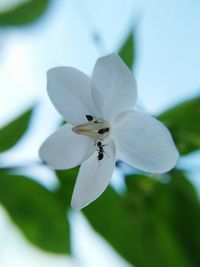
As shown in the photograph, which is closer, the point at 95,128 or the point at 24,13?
the point at 95,128

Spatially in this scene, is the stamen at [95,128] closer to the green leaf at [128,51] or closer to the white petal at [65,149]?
the white petal at [65,149]

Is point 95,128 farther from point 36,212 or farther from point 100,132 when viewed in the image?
point 36,212

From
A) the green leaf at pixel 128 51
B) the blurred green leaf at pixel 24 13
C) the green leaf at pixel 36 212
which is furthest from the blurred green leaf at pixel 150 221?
the blurred green leaf at pixel 24 13

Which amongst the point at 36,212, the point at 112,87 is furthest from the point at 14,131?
the point at 112,87

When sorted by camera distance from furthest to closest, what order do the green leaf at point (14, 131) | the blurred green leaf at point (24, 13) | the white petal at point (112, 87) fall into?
the blurred green leaf at point (24, 13)
the green leaf at point (14, 131)
the white petal at point (112, 87)

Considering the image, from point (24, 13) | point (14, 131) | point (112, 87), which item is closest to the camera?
point (112, 87)
